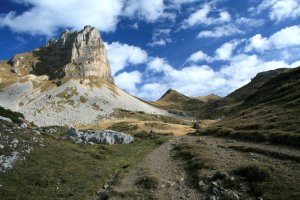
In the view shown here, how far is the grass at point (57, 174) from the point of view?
78.9 ft

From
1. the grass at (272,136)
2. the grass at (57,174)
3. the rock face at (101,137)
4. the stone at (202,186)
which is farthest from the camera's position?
the rock face at (101,137)

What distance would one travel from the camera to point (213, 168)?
31516 millimetres

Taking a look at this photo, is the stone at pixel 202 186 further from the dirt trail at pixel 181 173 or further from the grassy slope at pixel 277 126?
the grassy slope at pixel 277 126

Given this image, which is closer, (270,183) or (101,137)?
(270,183)

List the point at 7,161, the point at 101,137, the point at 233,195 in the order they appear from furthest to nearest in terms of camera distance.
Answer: the point at 101,137
the point at 7,161
the point at 233,195

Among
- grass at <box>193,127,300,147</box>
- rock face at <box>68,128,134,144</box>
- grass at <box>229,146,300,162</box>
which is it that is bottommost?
grass at <box>229,146,300,162</box>

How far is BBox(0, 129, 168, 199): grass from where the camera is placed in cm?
2406

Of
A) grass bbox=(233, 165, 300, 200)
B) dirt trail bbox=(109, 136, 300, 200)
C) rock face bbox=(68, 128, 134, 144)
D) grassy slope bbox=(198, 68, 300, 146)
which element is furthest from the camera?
rock face bbox=(68, 128, 134, 144)

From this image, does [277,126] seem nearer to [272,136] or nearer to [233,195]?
[272,136]

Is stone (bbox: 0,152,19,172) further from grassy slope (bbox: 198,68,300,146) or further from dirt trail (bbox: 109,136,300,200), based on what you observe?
grassy slope (bbox: 198,68,300,146)

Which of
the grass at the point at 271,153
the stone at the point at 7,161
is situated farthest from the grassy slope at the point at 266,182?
the stone at the point at 7,161

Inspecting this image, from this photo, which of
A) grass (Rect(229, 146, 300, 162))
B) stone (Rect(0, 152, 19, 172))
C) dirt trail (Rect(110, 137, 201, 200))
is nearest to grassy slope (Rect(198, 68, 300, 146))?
grass (Rect(229, 146, 300, 162))

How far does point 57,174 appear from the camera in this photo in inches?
1156

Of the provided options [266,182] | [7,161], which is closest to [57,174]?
[7,161]
